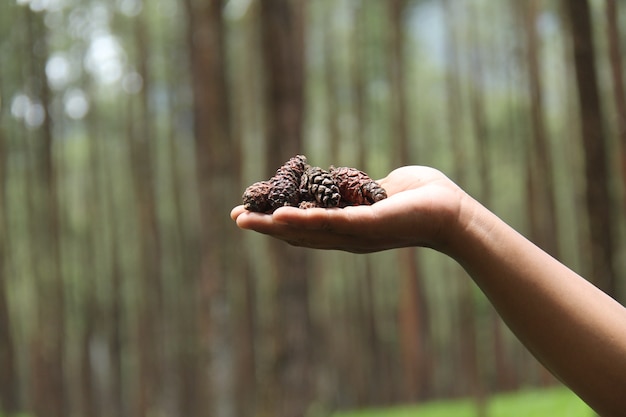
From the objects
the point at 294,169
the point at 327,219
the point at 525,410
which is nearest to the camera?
the point at 327,219

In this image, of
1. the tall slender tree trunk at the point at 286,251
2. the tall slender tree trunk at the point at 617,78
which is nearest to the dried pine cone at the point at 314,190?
the tall slender tree trunk at the point at 617,78

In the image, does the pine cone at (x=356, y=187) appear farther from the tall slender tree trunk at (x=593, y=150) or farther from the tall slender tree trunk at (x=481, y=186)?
the tall slender tree trunk at (x=481, y=186)

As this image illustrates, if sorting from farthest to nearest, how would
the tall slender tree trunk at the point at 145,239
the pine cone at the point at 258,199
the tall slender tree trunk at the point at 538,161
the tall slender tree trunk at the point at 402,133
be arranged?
the tall slender tree trunk at the point at 145,239
the tall slender tree trunk at the point at 538,161
the tall slender tree trunk at the point at 402,133
the pine cone at the point at 258,199

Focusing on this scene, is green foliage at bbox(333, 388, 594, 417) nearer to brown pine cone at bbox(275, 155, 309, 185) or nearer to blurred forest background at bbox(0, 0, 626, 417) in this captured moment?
blurred forest background at bbox(0, 0, 626, 417)

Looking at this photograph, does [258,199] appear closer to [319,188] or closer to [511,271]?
[319,188]

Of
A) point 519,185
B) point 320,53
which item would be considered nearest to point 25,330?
point 320,53

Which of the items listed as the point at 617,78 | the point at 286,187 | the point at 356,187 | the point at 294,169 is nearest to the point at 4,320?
the point at 617,78

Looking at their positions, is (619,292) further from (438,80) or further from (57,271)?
(438,80)
